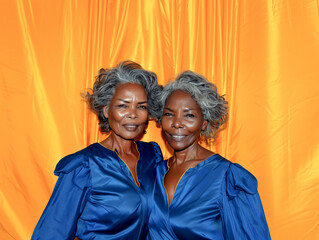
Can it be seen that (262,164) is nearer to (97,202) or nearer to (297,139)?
(297,139)

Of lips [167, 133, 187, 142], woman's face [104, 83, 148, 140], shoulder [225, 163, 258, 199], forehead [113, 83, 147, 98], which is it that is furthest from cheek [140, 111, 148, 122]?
shoulder [225, 163, 258, 199]

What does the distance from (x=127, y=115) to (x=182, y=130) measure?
1.10ft

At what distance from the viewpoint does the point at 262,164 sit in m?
2.52

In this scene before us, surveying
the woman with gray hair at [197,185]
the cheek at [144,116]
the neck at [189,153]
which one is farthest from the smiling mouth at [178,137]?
the cheek at [144,116]

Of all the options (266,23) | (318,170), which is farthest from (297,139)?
(266,23)

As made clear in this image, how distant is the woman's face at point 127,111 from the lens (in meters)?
2.08

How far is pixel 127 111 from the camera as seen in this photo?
2082 millimetres

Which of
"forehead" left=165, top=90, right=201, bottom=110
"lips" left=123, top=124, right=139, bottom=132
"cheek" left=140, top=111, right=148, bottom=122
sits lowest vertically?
"lips" left=123, top=124, right=139, bottom=132

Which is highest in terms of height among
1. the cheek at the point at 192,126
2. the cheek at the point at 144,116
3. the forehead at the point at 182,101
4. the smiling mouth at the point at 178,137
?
the forehead at the point at 182,101

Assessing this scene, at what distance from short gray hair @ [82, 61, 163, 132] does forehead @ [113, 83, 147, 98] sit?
0.12 ft

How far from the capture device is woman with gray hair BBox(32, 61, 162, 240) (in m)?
1.89

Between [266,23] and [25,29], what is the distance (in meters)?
1.74

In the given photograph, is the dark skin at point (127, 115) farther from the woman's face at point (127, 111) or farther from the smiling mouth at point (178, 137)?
the smiling mouth at point (178, 137)

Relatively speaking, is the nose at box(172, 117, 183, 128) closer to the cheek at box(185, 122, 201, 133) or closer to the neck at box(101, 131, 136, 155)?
the cheek at box(185, 122, 201, 133)
